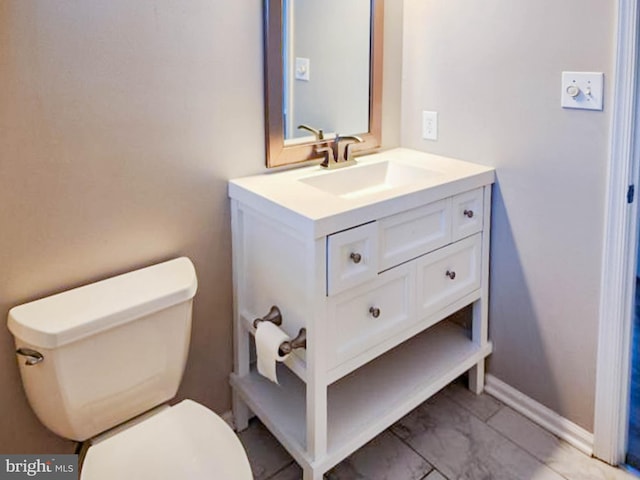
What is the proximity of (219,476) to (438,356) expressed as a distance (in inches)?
38.3

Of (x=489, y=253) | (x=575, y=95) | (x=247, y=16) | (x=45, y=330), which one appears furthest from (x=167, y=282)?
(x=575, y=95)

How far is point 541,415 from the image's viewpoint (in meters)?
1.91

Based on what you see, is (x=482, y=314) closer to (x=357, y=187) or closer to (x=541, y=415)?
(x=541, y=415)

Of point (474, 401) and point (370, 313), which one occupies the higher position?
point (370, 313)

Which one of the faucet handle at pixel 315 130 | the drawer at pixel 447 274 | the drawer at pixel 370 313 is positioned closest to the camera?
the drawer at pixel 370 313

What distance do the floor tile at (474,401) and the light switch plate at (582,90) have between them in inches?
42.9

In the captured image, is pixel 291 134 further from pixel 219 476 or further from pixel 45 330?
pixel 219 476

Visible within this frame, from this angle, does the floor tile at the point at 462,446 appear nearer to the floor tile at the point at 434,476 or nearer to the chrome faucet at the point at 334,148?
the floor tile at the point at 434,476

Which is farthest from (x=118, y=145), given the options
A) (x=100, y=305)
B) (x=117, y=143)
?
(x=100, y=305)

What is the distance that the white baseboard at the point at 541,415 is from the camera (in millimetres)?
1794

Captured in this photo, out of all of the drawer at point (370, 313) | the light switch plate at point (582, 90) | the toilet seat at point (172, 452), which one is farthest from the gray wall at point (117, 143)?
the light switch plate at point (582, 90)

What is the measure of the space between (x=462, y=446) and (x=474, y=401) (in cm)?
25
